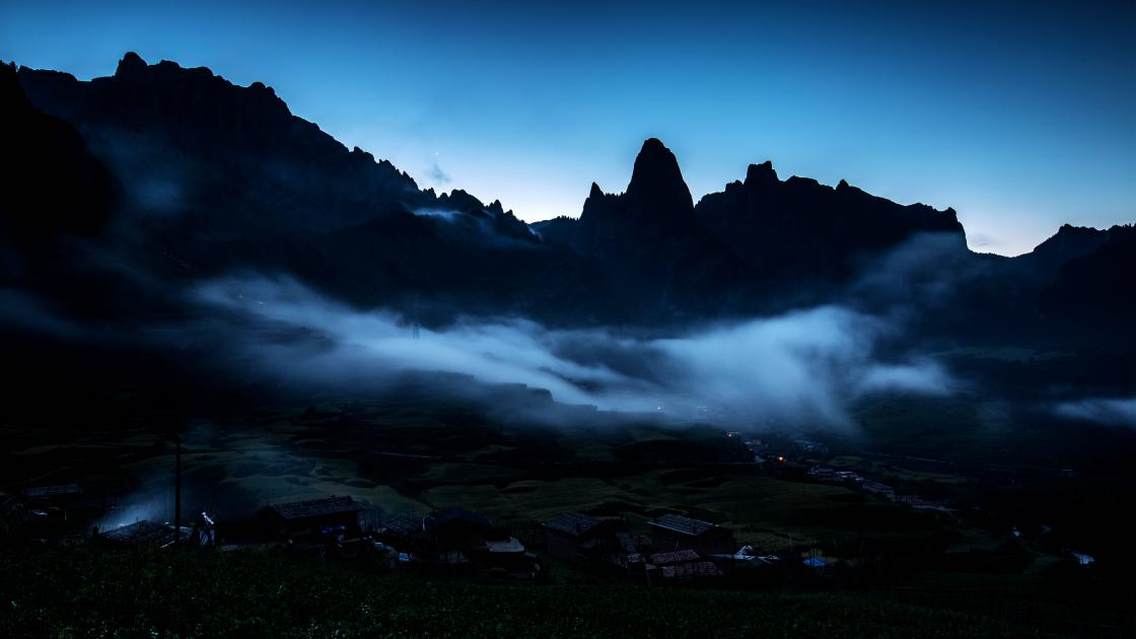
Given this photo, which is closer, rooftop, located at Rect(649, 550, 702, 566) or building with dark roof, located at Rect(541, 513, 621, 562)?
rooftop, located at Rect(649, 550, 702, 566)

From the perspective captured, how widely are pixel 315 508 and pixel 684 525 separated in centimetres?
4528

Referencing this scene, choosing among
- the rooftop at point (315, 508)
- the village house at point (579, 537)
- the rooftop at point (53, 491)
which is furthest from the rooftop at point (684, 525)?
the rooftop at point (53, 491)

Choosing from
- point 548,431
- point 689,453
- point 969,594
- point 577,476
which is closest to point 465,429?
point 548,431

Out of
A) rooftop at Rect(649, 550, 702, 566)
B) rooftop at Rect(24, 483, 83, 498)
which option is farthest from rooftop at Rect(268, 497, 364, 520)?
rooftop at Rect(649, 550, 702, 566)

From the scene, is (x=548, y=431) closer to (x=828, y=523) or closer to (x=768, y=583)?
(x=828, y=523)

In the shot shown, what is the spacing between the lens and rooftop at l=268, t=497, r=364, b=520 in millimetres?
67875

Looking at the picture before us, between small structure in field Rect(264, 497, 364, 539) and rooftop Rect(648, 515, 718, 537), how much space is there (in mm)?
38421

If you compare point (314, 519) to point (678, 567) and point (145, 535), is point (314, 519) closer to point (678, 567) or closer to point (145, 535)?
point (145, 535)

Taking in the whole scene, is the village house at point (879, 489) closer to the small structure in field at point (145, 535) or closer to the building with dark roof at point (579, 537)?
the building with dark roof at point (579, 537)

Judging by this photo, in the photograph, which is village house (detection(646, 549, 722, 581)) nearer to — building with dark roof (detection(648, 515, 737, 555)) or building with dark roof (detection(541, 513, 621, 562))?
building with dark roof (detection(648, 515, 737, 555))

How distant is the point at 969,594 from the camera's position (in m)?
59.2

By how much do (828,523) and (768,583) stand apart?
1561 inches

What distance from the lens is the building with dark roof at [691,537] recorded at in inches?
2958

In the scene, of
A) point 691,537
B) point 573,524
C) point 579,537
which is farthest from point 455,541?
point 691,537
